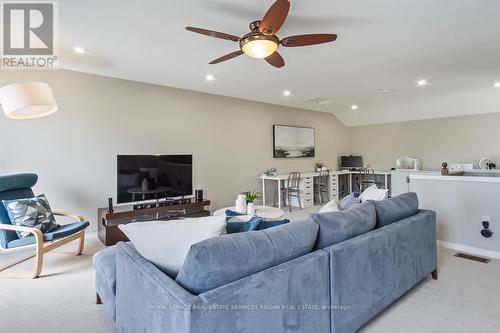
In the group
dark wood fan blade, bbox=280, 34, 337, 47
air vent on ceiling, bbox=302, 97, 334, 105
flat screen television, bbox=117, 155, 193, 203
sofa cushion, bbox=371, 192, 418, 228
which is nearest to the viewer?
sofa cushion, bbox=371, 192, 418, 228

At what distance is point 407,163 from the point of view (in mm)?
7180

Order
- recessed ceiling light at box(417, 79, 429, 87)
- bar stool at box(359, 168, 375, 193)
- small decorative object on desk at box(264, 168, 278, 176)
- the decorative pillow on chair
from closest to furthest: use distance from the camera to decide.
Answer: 1. the decorative pillow on chair
2. recessed ceiling light at box(417, 79, 429, 87)
3. small decorative object on desk at box(264, 168, 278, 176)
4. bar stool at box(359, 168, 375, 193)

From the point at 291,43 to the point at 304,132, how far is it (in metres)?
4.88

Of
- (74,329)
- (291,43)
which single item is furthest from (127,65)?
(74,329)

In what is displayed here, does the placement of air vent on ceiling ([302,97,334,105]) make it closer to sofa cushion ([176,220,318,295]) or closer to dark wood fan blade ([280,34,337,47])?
dark wood fan blade ([280,34,337,47])

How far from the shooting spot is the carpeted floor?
1940 mm

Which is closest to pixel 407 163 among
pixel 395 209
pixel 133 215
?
pixel 395 209

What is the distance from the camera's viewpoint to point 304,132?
23.6ft

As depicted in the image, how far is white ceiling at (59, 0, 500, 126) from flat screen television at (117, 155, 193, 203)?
1328 mm

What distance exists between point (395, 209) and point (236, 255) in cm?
168

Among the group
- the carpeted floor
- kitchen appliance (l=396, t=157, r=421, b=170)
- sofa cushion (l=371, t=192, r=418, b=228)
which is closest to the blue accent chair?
the carpeted floor

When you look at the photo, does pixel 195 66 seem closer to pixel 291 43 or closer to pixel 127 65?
pixel 127 65

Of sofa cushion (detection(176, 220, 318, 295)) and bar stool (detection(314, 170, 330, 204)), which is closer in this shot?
sofa cushion (detection(176, 220, 318, 295))

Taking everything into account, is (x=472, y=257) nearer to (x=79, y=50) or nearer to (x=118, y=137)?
(x=118, y=137)
